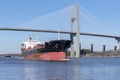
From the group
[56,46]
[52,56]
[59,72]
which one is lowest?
[59,72]

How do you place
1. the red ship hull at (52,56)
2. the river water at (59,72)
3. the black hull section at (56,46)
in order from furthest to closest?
the black hull section at (56,46), the red ship hull at (52,56), the river water at (59,72)

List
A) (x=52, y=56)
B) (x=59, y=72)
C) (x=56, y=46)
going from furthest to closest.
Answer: (x=56, y=46), (x=52, y=56), (x=59, y=72)

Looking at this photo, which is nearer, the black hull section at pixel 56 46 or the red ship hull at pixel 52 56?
the red ship hull at pixel 52 56

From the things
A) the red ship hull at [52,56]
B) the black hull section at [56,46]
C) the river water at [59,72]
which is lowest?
the river water at [59,72]

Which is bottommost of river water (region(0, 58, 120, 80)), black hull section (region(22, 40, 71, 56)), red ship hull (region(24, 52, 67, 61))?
river water (region(0, 58, 120, 80))

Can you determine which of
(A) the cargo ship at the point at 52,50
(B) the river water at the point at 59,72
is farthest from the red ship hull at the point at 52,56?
(B) the river water at the point at 59,72

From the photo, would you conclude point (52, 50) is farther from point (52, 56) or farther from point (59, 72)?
point (59, 72)

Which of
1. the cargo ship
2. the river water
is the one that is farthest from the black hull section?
the river water

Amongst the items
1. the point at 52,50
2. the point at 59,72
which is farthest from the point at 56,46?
the point at 59,72

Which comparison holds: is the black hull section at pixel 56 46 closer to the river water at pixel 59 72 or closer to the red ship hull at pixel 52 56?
the red ship hull at pixel 52 56

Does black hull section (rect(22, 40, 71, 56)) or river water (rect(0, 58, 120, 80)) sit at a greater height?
black hull section (rect(22, 40, 71, 56))

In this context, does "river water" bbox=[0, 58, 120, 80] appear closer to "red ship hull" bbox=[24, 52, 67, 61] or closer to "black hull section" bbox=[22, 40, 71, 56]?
"red ship hull" bbox=[24, 52, 67, 61]

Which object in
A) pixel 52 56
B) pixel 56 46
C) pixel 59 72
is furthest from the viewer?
pixel 56 46

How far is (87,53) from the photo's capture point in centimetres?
19412
